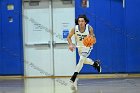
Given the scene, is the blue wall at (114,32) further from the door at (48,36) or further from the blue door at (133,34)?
the door at (48,36)

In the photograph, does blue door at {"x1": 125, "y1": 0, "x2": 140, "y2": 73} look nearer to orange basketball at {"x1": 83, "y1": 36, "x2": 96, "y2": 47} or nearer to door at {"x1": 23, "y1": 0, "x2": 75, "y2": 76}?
door at {"x1": 23, "y1": 0, "x2": 75, "y2": 76}

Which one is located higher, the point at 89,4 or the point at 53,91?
the point at 89,4

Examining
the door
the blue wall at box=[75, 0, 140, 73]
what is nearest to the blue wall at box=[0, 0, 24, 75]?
the door

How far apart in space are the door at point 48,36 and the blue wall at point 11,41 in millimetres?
266

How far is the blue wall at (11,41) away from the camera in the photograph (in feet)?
44.8

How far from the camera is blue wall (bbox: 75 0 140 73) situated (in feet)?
43.4

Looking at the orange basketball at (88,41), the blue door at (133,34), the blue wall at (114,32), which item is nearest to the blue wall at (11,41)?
the blue wall at (114,32)

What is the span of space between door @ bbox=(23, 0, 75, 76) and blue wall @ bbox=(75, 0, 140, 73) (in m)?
0.64

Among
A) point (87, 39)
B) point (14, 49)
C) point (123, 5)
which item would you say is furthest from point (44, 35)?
point (87, 39)

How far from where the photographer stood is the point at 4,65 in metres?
13.8

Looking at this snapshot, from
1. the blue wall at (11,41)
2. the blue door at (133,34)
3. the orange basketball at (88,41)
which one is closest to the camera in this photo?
the orange basketball at (88,41)

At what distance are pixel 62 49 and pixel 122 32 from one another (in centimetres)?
234

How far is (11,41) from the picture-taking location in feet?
45.0

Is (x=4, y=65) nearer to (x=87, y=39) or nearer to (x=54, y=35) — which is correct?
(x=54, y=35)
